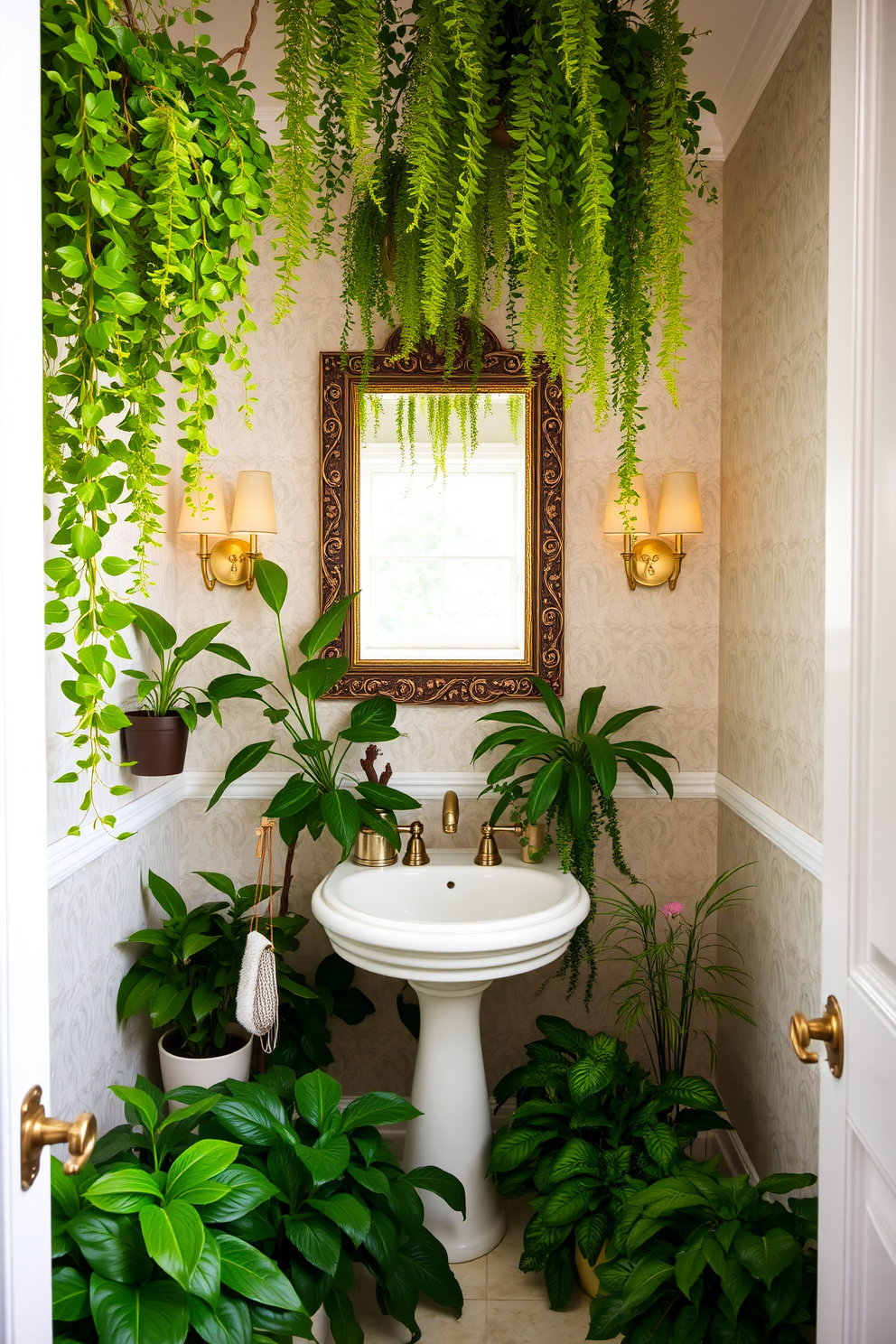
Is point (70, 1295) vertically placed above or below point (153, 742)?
below

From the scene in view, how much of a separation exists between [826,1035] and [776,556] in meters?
1.18

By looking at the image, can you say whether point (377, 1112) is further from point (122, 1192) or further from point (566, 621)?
point (566, 621)

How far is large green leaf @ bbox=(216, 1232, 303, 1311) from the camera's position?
48.7 inches

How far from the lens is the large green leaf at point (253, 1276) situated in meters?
1.24

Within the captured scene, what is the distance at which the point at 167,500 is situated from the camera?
7.61ft

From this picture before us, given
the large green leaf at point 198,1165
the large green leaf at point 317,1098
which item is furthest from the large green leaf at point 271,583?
the large green leaf at point 198,1165

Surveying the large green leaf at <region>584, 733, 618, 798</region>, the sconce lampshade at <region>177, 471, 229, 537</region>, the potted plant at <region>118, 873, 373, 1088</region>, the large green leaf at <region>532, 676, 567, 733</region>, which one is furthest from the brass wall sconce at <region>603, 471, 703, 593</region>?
the potted plant at <region>118, 873, 373, 1088</region>

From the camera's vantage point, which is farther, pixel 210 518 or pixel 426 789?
pixel 426 789

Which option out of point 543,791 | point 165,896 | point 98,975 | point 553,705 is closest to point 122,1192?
point 98,975

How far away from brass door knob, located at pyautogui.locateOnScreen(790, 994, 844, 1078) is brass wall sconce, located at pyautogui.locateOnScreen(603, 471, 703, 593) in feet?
4.58

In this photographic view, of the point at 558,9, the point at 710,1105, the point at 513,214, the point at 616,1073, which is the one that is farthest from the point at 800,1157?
the point at 558,9

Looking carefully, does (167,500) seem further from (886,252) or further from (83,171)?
(886,252)

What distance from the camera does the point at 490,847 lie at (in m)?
2.23

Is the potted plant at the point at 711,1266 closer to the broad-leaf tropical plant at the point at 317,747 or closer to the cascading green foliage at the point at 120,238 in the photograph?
the broad-leaf tropical plant at the point at 317,747
